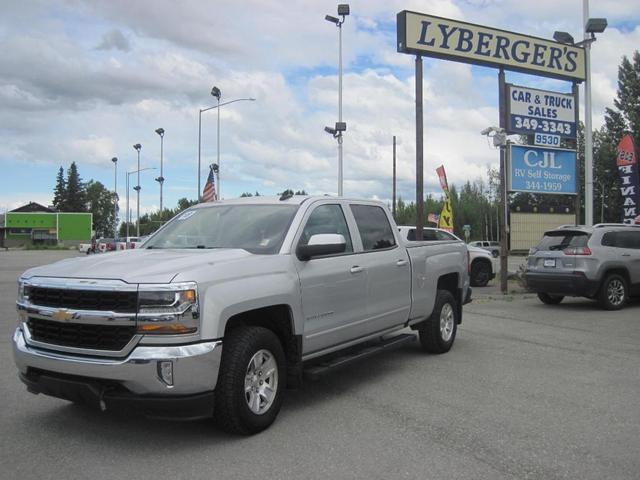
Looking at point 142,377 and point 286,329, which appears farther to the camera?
point 286,329

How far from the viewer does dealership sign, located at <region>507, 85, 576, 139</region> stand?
18.3 metres

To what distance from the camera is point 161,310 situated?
4.16 m

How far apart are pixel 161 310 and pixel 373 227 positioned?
3138 mm

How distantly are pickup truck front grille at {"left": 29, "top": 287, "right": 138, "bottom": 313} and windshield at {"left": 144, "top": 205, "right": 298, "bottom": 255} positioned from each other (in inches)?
50.3

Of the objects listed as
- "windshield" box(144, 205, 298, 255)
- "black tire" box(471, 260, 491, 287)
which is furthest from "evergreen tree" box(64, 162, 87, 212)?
"windshield" box(144, 205, 298, 255)

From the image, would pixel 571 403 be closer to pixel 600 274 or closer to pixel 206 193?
pixel 600 274

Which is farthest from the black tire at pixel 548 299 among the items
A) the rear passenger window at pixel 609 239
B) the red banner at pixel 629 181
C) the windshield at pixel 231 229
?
the windshield at pixel 231 229

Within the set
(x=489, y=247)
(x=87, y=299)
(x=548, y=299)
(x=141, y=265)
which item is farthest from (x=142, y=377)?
(x=489, y=247)

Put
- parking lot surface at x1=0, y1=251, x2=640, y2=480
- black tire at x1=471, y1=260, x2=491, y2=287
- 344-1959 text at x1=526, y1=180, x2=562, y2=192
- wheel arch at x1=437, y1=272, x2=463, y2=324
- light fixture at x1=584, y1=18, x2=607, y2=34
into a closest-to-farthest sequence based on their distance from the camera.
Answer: parking lot surface at x1=0, y1=251, x2=640, y2=480 → wheel arch at x1=437, y1=272, x2=463, y2=324 → light fixture at x1=584, y1=18, x2=607, y2=34 → black tire at x1=471, y1=260, x2=491, y2=287 → 344-1959 text at x1=526, y1=180, x2=562, y2=192

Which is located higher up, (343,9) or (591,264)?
(343,9)

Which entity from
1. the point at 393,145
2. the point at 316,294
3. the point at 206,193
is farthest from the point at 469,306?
the point at 393,145

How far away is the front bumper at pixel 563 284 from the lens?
12.0 metres

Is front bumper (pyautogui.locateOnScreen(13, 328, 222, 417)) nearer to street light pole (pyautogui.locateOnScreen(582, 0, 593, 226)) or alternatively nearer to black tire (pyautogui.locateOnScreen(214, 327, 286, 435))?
black tire (pyautogui.locateOnScreen(214, 327, 286, 435))

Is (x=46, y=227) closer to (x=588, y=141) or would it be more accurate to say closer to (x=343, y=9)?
(x=343, y=9)
